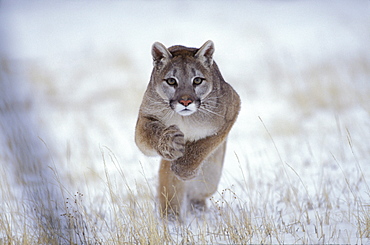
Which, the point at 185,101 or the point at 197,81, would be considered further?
the point at 197,81

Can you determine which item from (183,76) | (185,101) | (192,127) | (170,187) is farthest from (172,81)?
(170,187)

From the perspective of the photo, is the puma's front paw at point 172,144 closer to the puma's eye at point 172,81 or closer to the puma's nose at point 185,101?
the puma's nose at point 185,101

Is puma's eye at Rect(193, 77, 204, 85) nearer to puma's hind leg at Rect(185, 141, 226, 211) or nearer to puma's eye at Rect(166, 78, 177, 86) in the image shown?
puma's eye at Rect(166, 78, 177, 86)

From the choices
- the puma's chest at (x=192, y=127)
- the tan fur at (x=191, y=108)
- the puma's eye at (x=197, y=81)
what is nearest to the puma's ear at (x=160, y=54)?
the tan fur at (x=191, y=108)

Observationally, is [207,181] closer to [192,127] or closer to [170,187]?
[170,187]

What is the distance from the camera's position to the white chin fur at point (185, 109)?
4.34 metres

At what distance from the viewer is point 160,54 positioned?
487 cm

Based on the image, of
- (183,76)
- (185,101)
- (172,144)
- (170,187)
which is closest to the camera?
(172,144)

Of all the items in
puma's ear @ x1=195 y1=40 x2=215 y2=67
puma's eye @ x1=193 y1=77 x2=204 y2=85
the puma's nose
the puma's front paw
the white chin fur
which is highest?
puma's ear @ x1=195 y1=40 x2=215 y2=67

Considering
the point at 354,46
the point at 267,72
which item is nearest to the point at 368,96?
the point at 267,72

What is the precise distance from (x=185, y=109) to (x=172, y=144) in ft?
1.35

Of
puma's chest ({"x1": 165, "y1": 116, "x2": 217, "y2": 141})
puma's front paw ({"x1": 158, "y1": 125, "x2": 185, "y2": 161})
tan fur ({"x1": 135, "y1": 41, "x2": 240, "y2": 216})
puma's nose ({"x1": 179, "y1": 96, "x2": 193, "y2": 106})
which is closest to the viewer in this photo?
puma's front paw ({"x1": 158, "y1": 125, "x2": 185, "y2": 161})

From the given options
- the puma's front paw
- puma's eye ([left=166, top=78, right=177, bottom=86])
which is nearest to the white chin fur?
the puma's front paw

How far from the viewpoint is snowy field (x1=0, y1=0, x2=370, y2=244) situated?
4621 mm
